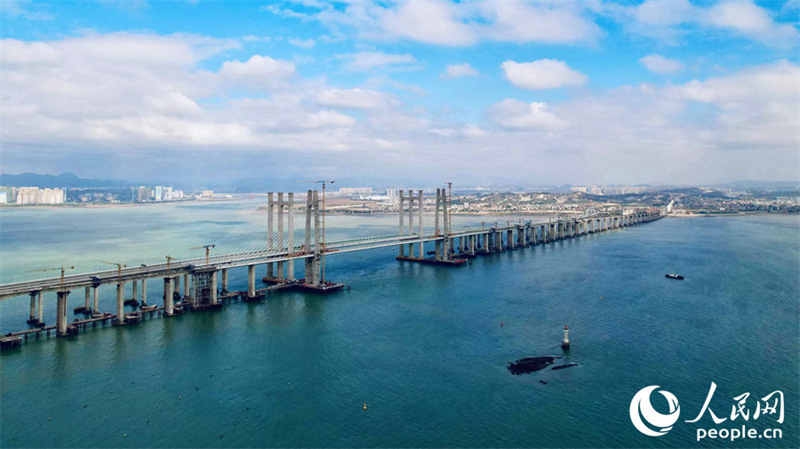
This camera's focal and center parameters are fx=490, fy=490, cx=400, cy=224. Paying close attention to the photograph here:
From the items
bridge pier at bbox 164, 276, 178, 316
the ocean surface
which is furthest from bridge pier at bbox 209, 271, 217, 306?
bridge pier at bbox 164, 276, 178, 316

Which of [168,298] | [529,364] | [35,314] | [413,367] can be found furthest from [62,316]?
[529,364]

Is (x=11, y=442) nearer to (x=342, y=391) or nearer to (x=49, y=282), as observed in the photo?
(x=342, y=391)

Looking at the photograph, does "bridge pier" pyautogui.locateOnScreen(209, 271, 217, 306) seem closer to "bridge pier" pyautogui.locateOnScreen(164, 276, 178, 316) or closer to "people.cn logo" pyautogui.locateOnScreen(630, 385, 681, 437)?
"bridge pier" pyautogui.locateOnScreen(164, 276, 178, 316)

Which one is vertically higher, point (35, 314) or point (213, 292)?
point (213, 292)

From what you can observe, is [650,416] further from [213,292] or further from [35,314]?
[35,314]

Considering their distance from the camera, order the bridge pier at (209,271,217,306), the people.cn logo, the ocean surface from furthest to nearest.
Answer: the bridge pier at (209,271,217,306), the people.cn logo, the ocean surface

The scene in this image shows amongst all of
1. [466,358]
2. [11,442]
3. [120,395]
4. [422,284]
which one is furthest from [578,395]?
[422,284]
